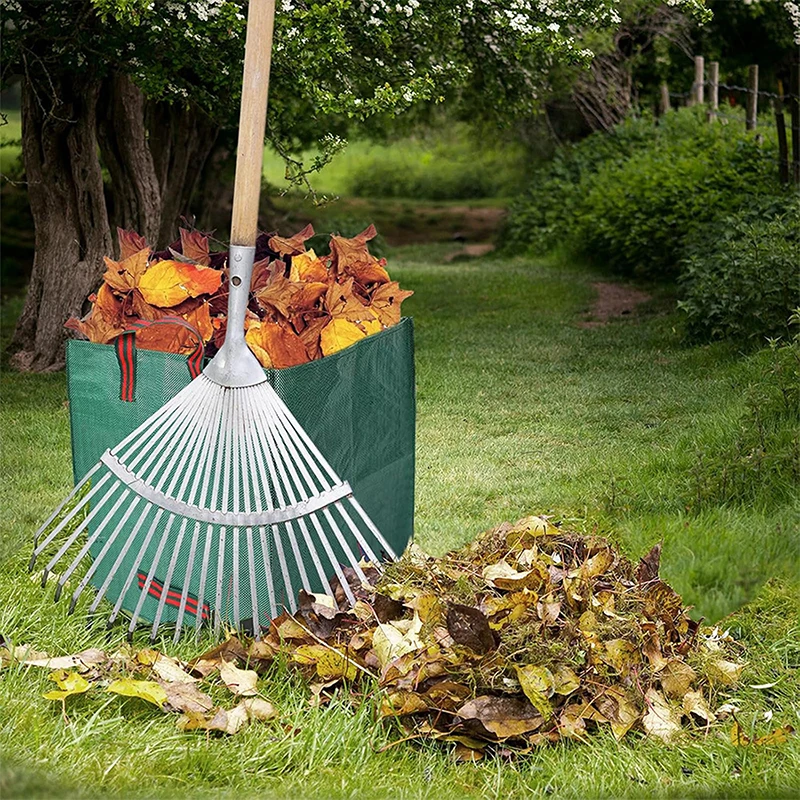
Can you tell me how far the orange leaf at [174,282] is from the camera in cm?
277

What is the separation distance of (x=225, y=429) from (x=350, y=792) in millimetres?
859

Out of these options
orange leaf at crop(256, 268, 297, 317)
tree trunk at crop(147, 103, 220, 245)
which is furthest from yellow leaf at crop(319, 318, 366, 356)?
tree trunk at crop(147, 103, 220, 245)

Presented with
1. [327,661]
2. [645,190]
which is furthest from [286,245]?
[645,190]

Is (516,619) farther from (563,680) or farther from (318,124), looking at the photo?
(318,124)

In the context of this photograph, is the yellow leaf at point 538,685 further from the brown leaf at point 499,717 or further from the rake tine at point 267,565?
the rake tine at point 267,565

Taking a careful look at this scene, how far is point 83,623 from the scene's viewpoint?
2.71m

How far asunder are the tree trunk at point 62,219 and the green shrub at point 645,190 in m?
3.35

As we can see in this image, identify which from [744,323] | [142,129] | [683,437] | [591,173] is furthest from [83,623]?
[591,173]

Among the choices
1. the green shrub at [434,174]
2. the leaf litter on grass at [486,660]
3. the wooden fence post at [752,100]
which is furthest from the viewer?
A: the green shrub at [434,174]

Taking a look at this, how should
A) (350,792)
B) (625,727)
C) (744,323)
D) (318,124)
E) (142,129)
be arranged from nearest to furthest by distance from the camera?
(350,792), (625,727), (744,323), (142,129), (318,124)

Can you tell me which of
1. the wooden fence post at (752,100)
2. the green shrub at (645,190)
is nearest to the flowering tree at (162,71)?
the green shrub at (645,190)

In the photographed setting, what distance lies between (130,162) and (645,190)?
165 inches

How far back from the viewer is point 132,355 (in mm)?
2627

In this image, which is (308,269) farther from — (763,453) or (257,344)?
(763,453)
